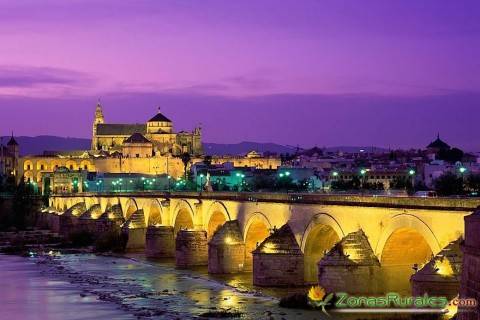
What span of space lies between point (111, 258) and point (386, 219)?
1129 inches

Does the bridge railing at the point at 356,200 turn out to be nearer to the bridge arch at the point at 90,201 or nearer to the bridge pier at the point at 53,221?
the bridge arch at the point at 90,201

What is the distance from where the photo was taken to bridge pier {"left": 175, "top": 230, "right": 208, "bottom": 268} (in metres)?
45.2

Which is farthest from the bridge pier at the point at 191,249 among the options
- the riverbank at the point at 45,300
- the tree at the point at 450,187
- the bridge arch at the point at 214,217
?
the tree at the point at 450,187

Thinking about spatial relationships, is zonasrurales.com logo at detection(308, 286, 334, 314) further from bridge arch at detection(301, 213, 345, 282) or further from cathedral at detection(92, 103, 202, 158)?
cathedral at detection(92, 103, 202, 158)

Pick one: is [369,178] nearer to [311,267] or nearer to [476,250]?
[311,267]

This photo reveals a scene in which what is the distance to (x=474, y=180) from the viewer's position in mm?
60500

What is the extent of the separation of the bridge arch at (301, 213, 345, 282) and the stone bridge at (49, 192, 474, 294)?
1.4 inches

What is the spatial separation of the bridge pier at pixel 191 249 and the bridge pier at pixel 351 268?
16.8 metres

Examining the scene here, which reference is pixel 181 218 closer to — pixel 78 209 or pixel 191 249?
pixel 191 249

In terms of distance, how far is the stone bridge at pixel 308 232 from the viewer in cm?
2600

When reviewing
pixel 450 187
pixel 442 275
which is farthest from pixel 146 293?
pixel 450 187

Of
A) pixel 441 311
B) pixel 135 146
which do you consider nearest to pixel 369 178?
pixel 135 146

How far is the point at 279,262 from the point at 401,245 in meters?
6.70

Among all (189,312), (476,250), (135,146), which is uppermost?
(135,146)
